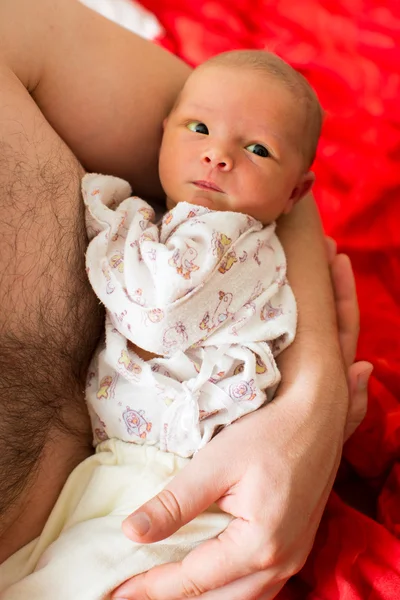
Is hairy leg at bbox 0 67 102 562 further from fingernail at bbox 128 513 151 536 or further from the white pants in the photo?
fingernail at bbox 128 513 151 536

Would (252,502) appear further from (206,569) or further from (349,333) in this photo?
(349,333)

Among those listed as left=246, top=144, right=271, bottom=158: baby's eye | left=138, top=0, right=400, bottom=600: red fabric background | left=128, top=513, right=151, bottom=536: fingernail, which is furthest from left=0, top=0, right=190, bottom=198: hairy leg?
left=128, top=513, right=151, bottom=536: fingernail

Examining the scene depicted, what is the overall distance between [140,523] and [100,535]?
0.12m

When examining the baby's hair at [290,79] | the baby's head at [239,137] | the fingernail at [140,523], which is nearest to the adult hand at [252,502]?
the fingernail at [140,523]

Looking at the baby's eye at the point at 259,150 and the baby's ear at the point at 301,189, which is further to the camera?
the baby's ear at the point at 301,189

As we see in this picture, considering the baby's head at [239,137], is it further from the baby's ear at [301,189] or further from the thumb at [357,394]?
the thumb at [357,394]

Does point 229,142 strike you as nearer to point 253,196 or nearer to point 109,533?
point 253,196

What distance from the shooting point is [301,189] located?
126cm

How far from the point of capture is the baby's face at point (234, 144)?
1.09m

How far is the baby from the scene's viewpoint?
0.95 metres

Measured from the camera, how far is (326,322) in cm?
118

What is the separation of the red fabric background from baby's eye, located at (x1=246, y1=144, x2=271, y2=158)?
470mm

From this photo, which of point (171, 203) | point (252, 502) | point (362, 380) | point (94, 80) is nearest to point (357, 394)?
point (362, 380)

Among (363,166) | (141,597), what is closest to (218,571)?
(141,597)
